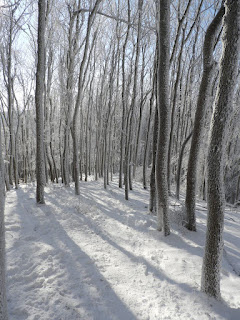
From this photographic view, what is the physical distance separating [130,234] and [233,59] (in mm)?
4045

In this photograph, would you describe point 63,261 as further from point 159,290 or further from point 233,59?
point 233,59

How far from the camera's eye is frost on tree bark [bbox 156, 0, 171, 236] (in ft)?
12.9

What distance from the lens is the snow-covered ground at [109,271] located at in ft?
7.62

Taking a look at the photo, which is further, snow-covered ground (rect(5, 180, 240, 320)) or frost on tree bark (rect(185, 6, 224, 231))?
frost on tree bark (rect(185, 6, 224, 231))

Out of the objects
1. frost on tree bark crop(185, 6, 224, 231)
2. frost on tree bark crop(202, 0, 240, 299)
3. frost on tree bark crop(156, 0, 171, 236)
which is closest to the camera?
frost on tree bark crop(202, 0, 240, 299)

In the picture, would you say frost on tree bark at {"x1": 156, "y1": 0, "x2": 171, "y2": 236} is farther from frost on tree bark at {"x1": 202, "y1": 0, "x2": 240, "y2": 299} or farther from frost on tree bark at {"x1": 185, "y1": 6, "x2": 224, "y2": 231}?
frost on tree bark at {"x1": 202, "y1": 0, "x2": 240, "y2": 299}

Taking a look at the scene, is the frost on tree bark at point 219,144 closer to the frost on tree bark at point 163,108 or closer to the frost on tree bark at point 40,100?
the frost on tree bark at point 163,108

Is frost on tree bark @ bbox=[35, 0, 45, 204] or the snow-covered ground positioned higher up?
frost on tree bark @ bbox=[35, 0, 45, 204]

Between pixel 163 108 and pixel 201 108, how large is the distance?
97cm

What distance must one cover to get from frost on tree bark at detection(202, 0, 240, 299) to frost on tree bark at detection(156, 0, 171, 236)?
76.2 inches

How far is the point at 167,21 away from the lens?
3.90m

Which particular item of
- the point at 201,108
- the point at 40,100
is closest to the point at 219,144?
the point at 201,108

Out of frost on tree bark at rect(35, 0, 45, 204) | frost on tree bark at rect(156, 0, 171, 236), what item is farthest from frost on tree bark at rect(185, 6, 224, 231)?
frost on tree bark at rect(35, 0, 45, 204)

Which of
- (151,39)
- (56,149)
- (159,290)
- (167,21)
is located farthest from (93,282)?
(56,149)
